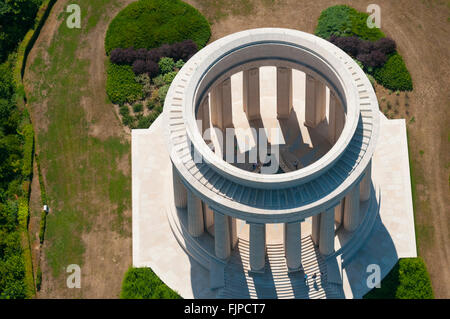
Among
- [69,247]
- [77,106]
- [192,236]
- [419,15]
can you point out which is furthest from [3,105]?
[419,15]

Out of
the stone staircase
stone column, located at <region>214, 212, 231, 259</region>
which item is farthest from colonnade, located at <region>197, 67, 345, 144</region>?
the stone staircase

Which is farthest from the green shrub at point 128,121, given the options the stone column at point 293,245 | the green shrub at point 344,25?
the stone column at point 293,245

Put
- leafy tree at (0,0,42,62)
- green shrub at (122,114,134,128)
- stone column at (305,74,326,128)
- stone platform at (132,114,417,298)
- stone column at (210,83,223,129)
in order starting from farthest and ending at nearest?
1. leafy tree at (0,0,42,62)
2. green shrub at (122,114,134,128)
3. stone column at (210,83,223,129)
4. stone column at (305,74,326,128)
5. stone platform at (132,114,417,298)

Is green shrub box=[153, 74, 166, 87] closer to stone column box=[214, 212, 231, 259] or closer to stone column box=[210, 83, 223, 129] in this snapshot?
stone column box=[210, 83, 223, 129]

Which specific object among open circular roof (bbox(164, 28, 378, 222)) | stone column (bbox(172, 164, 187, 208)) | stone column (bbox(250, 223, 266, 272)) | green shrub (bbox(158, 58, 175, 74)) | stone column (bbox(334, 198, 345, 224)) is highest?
green shrub (bbox(158, 58, 175, 74))

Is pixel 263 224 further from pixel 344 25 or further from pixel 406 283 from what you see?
pixel 344 25

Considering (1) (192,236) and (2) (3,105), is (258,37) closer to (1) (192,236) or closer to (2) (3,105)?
(1) (192,236)

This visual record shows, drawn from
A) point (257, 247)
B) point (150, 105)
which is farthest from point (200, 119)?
point (257, 247)
